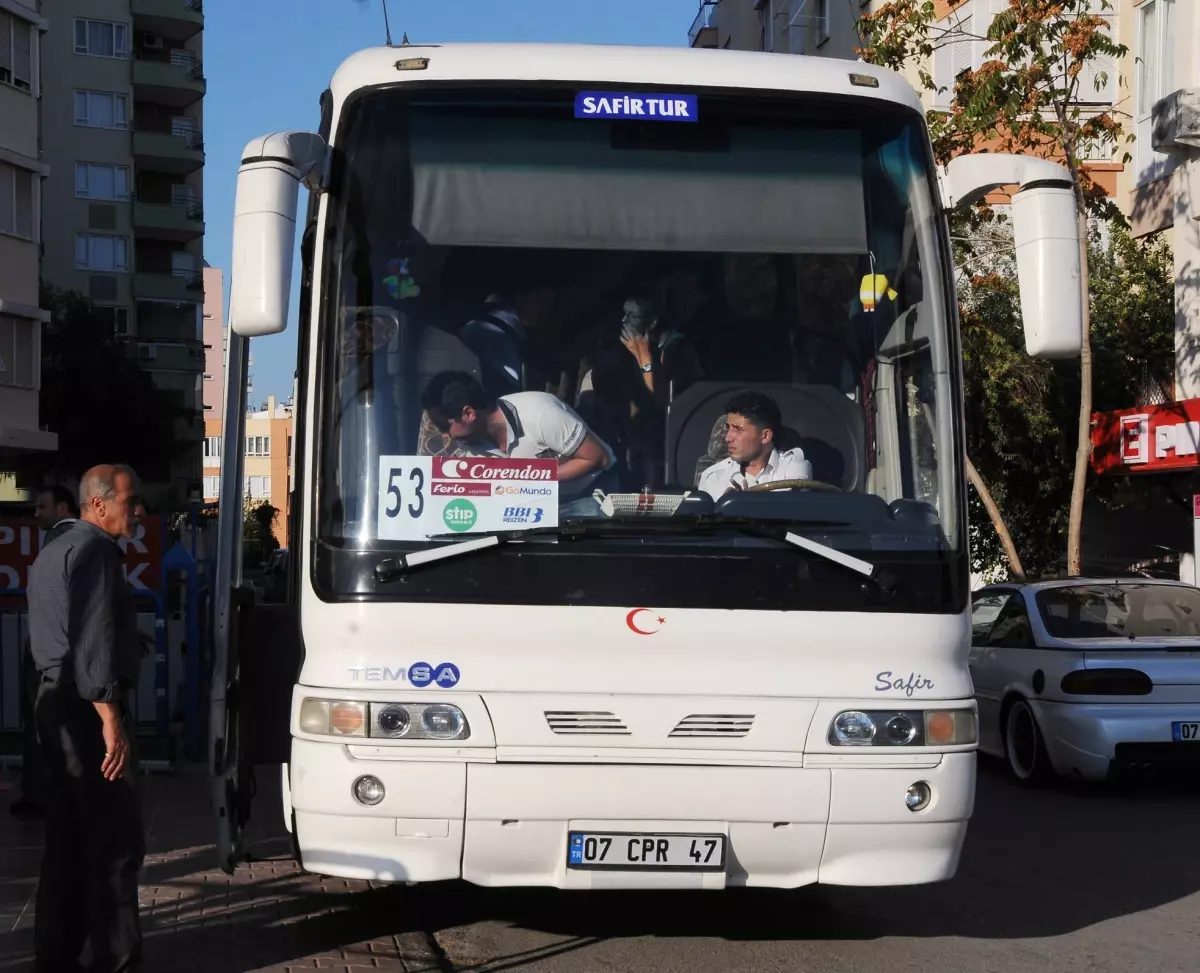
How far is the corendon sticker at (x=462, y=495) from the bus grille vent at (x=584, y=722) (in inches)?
26.9

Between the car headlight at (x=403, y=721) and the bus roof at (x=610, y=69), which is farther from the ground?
the bus roof at (x=610, y=69)

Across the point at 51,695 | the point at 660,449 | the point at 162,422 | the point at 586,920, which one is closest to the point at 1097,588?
the point at 586,920

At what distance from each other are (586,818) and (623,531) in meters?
1.03

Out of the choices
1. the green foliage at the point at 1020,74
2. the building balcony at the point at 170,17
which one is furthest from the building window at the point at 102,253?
the green foliage at the point at 1020,74

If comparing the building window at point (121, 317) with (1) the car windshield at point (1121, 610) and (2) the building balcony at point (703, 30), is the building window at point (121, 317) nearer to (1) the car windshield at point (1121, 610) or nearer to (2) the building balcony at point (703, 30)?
(2) the building balcony at point (703, 30)

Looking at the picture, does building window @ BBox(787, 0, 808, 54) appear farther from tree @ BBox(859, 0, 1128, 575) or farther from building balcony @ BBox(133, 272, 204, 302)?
building balcony @ BBox(133, 272, 204, 302)

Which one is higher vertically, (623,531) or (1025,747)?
(623,531)

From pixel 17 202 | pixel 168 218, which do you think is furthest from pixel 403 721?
pixel 168 218

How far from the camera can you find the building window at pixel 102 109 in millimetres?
64438

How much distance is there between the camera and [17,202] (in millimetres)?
38406

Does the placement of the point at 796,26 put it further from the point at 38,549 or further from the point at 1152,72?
the point at 38,549

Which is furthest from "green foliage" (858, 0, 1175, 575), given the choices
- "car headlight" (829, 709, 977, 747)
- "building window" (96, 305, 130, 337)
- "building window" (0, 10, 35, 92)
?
"building window" (96, 305, 130, 337)

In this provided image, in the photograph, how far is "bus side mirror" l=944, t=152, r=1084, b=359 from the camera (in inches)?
256

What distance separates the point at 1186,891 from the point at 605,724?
12.7ft
